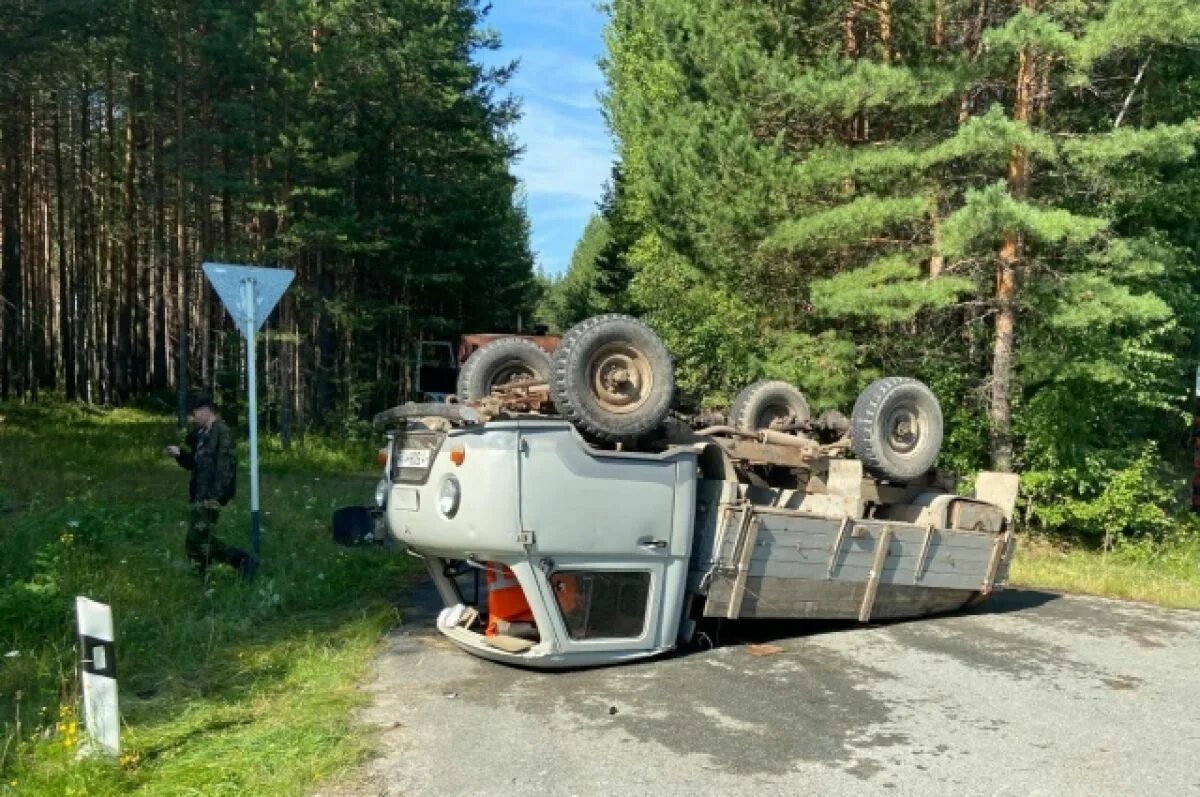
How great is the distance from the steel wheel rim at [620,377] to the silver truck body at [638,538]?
37cm

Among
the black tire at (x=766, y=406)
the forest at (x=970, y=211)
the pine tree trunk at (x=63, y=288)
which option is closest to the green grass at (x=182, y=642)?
the black tire at (x=766, y=406)

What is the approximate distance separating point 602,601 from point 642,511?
0.62 meters

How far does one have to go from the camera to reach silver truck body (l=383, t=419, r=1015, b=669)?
223 inches

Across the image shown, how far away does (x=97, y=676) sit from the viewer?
4449 mm

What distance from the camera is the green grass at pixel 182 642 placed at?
439 cm

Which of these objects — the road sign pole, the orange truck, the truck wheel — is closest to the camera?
the truck wheel

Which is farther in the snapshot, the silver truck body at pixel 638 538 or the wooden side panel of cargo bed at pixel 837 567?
the wooden side panel of cargo bed at pixel 837 567

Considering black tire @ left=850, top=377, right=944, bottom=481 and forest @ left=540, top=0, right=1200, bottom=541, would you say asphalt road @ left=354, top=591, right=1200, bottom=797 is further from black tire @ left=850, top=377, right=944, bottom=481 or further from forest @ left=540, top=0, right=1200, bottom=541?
forest @ left=540, top=0, right=1200, bottom=541

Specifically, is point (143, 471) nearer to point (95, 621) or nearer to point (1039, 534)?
point (95, 621)

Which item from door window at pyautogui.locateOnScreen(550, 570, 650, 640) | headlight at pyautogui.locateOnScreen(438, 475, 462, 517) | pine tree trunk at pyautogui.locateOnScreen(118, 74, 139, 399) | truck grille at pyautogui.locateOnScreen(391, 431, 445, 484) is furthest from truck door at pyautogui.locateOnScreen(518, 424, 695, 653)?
pine tree trunk at pyautogui.locateOnScreen(118, 74, 139, 399)

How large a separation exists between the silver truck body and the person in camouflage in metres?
2.34

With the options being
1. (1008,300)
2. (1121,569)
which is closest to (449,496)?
(1008,300)

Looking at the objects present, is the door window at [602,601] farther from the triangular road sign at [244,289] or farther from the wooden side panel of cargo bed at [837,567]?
the triangular road sign at [244,289]

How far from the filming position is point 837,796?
13.8ft
